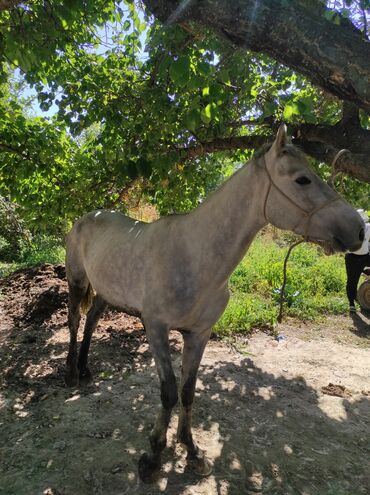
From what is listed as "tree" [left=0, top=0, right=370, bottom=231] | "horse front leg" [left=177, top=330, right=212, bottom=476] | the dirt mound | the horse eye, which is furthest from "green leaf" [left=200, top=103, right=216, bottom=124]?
the dirt mound

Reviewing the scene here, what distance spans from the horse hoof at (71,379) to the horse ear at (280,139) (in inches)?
132

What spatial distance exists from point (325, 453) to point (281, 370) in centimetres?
179

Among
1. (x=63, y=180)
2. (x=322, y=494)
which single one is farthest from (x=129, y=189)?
(x=322, y=494)

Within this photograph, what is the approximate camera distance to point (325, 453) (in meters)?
3.35

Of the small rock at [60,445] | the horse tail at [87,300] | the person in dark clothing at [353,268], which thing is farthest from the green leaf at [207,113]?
the person in dark clothing at [353,268]

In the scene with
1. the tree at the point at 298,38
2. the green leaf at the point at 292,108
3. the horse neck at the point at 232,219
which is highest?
the tree at the point at 298,38

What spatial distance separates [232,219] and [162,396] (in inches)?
55.3

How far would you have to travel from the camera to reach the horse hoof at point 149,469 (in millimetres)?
2789

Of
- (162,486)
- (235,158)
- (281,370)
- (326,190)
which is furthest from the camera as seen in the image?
(235,158)

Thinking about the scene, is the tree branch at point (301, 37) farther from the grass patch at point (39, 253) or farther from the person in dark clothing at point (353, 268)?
the grass patch at point (39, 253)

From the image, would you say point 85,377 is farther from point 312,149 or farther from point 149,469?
point 312,149

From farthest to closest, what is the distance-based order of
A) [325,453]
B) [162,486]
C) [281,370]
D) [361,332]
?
[361,332]
[281,370]
[325,453]
[162,486]

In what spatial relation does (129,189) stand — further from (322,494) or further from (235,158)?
(322,494)

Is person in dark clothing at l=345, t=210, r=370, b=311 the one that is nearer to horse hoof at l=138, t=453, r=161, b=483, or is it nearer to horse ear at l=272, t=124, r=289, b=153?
horse ear at l=272, t=124, r=289, b=153
